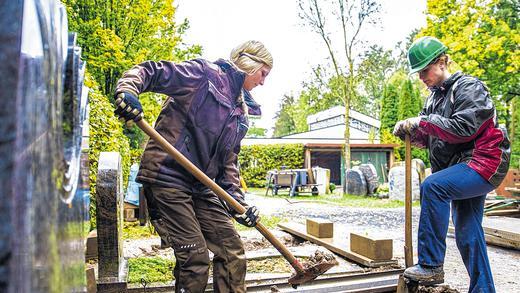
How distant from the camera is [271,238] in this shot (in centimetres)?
290

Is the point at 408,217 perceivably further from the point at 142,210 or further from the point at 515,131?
the point at 515,131

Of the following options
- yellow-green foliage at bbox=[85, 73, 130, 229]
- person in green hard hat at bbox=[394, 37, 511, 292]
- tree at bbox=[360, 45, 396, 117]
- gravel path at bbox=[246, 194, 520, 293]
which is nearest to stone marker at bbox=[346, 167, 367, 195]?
gravel path at bbox=[246, 194, 520, 293]

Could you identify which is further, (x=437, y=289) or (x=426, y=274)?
(x=437, y=289)

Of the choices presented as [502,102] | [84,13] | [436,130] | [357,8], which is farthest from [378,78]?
[436,130]

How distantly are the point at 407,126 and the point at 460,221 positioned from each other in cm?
75

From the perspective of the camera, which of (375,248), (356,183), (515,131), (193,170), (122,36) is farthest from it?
(515,131)

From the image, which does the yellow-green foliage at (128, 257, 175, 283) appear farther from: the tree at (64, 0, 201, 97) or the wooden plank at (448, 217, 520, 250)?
the tree at (64, 0, 201, 97)

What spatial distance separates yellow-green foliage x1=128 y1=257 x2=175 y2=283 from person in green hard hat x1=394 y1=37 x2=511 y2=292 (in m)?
1.91

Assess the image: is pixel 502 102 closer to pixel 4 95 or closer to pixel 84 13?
pixel 84 13

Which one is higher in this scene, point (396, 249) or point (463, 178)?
point (463, 178)

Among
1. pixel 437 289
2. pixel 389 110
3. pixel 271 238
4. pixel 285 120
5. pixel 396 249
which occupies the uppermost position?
pixel 285 120

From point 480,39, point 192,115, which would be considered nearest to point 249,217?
point 192,115

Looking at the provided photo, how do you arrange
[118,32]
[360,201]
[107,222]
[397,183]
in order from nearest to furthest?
[107,222], [118,32], [360,201], [397,183]

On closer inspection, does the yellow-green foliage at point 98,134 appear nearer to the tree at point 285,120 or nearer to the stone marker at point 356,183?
the stone marker at point 356,183
